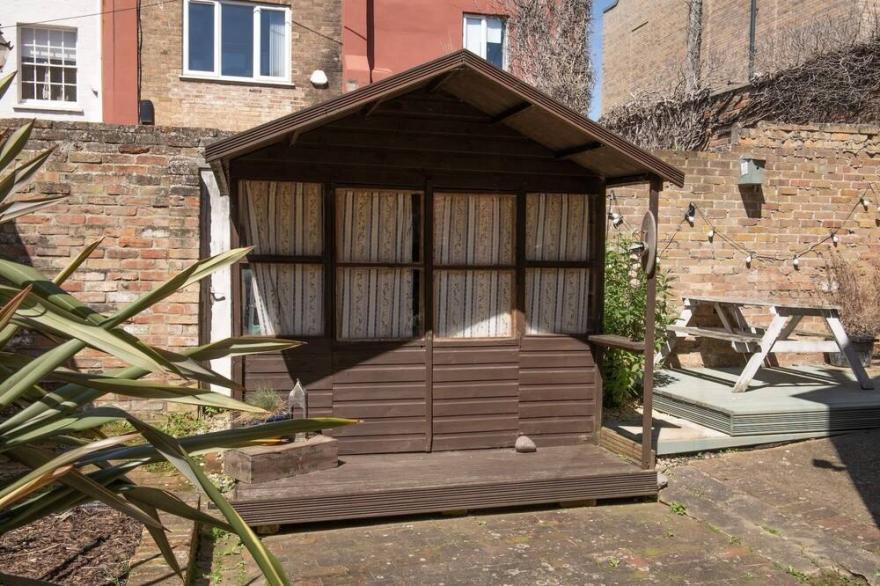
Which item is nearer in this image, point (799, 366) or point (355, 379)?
point (355, 379)

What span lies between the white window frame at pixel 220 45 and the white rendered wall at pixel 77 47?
151 cm

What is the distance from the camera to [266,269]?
18.4 feet

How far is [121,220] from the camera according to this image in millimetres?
6621

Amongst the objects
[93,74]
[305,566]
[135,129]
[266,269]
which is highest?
[93,74]

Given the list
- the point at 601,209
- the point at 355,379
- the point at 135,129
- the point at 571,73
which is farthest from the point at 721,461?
the point at 571,73

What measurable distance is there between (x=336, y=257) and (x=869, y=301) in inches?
276

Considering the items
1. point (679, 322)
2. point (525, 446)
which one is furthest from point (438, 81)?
point (679, 322)

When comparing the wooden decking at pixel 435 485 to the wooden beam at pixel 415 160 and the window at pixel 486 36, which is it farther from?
the window at pixel 486 36

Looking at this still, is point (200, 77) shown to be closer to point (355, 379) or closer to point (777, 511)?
point (355, 379)

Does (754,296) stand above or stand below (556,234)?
below

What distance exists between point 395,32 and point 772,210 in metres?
9.16

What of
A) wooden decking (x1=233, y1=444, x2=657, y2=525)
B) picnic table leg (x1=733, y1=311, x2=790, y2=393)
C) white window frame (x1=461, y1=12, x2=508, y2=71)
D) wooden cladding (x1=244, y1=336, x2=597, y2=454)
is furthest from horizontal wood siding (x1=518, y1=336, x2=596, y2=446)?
white window frame (x1=461, y1=12, x2=508, y2=71)

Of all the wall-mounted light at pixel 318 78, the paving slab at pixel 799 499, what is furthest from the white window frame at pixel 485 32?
the paving slab at pixel 799 499

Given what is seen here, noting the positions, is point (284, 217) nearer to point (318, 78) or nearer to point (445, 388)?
point (445, 388)
